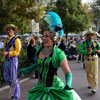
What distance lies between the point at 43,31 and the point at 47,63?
459 millimetres

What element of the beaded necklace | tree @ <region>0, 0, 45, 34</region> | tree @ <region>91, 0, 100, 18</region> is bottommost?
the beaded necklace

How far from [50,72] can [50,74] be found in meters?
0.03

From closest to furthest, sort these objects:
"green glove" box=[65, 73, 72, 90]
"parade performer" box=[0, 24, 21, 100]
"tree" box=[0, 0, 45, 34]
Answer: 1. "green glove" box=[65, 73, 72, 90]
2. "parade performer" box=[0, 24, 21, 100]
3. "tree" box=[0, 0, 45, 34]

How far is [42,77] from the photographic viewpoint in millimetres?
2783

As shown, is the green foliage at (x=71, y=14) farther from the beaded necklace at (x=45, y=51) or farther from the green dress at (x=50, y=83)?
the green dress at (x=50, y=83)

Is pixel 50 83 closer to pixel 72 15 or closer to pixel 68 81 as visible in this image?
pixel 68 81

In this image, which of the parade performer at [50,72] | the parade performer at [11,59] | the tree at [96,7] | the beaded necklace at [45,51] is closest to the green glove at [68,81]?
the parade performer at [50,72]

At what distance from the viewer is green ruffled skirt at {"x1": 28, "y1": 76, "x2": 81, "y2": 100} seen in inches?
102

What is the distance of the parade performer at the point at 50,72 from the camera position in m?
2.62

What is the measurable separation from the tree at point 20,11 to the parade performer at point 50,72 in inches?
201

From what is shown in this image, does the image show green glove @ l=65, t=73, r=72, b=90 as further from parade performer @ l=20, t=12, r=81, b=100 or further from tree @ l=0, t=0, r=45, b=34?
tree @ l=0, t=0, r=45, b=34

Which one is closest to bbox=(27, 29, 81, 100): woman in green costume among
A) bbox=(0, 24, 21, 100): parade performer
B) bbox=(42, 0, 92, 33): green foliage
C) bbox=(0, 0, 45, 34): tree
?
bbox=(0, 24, 21, 100): parade performer

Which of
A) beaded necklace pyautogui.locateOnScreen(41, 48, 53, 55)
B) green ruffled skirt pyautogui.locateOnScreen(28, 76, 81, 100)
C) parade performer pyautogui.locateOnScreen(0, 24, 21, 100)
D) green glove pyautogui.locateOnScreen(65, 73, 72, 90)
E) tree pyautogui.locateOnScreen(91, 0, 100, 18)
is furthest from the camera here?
tree pyautogui.locateOnScreen(91, 0, 100, 18)

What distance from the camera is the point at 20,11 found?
8.45 m
